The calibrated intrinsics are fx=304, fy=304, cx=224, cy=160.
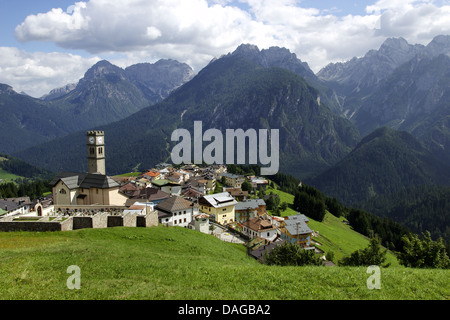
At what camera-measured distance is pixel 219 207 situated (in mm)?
83188

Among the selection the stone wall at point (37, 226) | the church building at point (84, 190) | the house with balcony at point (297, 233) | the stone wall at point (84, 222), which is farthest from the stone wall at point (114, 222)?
the house with balcony at point (297, 233)

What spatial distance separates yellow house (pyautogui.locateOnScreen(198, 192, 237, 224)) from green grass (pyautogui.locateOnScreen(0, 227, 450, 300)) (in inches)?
2240

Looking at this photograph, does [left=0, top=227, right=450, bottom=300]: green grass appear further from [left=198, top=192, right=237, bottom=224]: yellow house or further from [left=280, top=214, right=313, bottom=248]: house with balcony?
[left=198, top=192, right=237, bottom=224]: yellow house

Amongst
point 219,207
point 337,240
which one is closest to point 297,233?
point 219,207

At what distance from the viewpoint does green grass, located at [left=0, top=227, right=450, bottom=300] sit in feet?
50.8

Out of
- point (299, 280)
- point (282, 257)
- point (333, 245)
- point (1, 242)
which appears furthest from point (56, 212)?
point (333, 245)

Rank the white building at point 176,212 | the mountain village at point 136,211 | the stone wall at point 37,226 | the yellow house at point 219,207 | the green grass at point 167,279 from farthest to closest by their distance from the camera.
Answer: the yellow house at point 219,207 < the white building at point 176,212 < the mountain village at point 136,211 < the stone wall at point 37,226 < the green grass at point 167,279

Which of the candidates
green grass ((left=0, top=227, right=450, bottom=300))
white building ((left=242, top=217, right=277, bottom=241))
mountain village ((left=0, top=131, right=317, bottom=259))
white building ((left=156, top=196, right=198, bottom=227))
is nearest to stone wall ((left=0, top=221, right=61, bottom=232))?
mountain village ((left=0, top=131, right=317, bottom=259))

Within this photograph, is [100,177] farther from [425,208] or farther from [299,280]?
[425,208]

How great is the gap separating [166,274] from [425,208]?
22184cm

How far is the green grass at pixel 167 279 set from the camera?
15469 mm

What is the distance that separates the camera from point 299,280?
58.5 feet

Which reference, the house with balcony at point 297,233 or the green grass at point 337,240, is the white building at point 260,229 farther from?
the green grass at point 337,240

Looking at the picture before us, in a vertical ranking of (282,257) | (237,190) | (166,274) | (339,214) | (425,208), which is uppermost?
(166,274)
